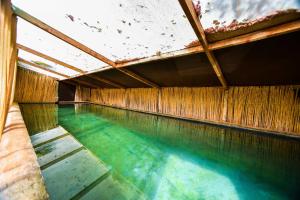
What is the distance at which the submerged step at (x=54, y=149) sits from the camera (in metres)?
1.90

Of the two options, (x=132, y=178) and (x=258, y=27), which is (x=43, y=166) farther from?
(x=258, y=27)

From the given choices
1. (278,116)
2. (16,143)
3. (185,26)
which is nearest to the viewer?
(16,143)

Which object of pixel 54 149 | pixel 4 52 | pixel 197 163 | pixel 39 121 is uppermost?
pixel 4 52

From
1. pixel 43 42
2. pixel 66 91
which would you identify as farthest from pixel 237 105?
pixel 66 91

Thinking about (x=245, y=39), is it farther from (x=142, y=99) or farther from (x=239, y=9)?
(x=142, y=99)

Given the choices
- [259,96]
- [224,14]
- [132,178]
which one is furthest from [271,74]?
[132,178]

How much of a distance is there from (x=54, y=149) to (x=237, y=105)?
14.2 feet

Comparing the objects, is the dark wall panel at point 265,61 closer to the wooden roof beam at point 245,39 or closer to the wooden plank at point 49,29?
the wooden roof beam at point 245,39

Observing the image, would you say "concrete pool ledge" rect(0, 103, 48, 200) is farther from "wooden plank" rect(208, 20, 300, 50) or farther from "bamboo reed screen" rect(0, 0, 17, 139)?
"wooden plank" rect(208, 20, 300, 50)

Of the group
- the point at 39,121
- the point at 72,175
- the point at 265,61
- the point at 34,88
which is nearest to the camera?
the point at 72,175

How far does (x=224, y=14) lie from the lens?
1.70 meters

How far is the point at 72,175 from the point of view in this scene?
1.56 m

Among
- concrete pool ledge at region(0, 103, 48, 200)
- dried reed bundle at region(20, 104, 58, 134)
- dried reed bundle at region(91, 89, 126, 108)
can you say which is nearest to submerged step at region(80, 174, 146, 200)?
concrete pool ledge at region(0, 103, 48, 200)

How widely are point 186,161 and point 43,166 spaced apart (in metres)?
1.87
